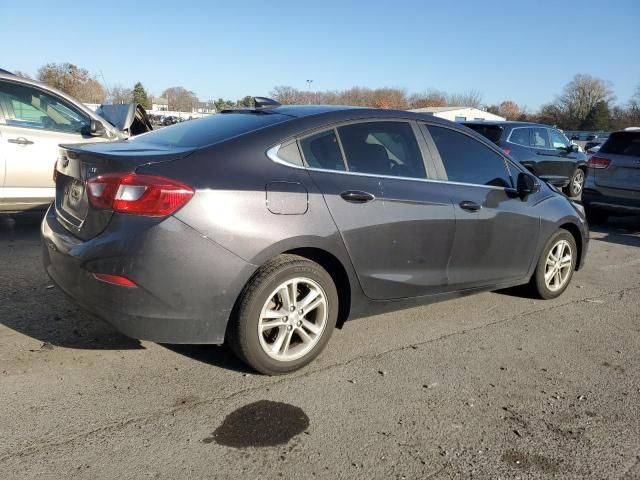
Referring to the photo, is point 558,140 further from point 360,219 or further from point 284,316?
point 284,316

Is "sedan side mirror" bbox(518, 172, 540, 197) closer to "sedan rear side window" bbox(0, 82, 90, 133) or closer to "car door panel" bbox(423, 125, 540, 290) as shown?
"car door panel" bbox(423, 125, 540, 290)

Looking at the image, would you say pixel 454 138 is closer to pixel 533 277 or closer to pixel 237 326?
pixel 533 277

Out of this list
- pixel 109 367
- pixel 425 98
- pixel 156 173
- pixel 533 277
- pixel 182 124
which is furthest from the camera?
pixel 425 98

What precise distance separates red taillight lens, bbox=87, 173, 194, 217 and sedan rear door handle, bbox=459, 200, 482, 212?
2.07 m

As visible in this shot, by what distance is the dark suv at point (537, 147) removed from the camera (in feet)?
35.5

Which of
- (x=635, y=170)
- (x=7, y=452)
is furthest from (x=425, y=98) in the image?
(x=7, y=452)

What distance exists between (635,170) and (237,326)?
7.55 metres

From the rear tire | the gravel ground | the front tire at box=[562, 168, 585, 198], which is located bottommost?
the gravel ground

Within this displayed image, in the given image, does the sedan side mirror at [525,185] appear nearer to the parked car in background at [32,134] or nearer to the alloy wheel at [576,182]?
the parked car in background at [32,134]

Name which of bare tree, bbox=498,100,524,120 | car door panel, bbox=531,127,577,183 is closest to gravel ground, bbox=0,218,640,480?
car door panel, bbox=531,127,577,183

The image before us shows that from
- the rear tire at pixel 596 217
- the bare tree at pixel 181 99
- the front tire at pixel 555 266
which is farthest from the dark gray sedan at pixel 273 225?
the bare tree at pixel 181 99

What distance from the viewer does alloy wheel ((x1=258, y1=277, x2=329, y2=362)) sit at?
3256mm

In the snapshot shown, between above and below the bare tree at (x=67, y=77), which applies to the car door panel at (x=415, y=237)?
below

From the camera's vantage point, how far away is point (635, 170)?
330 inches
